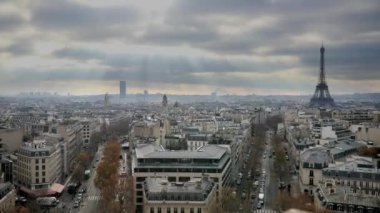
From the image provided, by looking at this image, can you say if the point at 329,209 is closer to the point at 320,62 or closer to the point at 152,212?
the point at 152,212

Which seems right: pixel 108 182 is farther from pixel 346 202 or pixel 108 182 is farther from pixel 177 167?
pixel 346 202

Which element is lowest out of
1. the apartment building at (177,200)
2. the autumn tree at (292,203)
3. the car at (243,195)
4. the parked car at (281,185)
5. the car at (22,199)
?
the car at (22,199)

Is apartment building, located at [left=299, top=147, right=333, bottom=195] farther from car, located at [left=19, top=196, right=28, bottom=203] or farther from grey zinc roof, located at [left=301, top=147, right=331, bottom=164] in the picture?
car, located at [left=19, top=196, right=28, bottom=203]

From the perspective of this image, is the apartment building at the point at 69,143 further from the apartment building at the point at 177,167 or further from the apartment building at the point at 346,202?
the apartment building at the point at 346,202

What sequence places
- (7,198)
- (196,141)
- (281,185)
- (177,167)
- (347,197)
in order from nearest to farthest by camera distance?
1. (347,197)
2. (7,198)
3. (177,167)
4. (281,185)
5. (196,141)

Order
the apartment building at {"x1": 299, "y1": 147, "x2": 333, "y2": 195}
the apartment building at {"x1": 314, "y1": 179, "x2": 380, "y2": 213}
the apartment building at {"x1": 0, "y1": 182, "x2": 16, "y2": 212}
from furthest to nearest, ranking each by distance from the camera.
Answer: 1. the apartment building at {"x1": 299, "y1": 147, "x2": 333, "y2": 195}
2. the apartment building at {"x1": 0, "y1": 182, "x2": 16, "y2": 212}
3. the apartment building at {"x1": 314, "y1": 179, "x2": 380, "y2": 213}

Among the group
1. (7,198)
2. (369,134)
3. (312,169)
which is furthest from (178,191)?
(369,134)

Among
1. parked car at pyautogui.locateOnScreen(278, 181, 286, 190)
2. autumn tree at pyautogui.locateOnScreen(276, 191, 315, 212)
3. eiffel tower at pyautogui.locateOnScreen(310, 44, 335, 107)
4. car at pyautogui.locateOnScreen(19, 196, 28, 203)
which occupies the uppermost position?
eiffel tower at pyautogui.locateOnScreen(310, 44, 335, 107)

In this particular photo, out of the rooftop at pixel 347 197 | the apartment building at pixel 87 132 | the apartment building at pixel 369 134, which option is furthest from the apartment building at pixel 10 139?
the apartment building at pixel 369 134

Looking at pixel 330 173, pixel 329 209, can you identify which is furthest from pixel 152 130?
pixel 329 209

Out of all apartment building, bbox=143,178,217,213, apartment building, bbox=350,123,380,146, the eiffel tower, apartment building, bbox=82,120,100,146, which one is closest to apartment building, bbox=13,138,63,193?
apartment building, bbox=143,178,217,213
